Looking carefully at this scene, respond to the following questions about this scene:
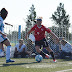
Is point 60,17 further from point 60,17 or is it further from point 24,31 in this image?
point 24,31

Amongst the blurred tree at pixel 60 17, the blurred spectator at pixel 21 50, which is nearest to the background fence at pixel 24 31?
the blurred spectator at pixel 21 50

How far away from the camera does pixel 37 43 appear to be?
8688mm

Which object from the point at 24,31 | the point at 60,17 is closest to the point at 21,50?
the point at 24,31

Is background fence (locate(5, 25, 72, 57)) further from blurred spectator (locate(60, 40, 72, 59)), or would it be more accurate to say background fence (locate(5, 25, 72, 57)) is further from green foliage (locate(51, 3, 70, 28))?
green foliage (locate(51, 3, 70, 28))

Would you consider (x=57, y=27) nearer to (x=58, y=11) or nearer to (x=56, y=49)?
(x=56, y=49)

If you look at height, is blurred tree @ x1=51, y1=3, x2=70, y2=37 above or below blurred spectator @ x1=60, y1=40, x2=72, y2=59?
above

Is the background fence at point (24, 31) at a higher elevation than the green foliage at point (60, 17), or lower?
lower

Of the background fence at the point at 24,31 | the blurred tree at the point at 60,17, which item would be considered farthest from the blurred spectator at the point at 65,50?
the blurred tree at the point at 60,17

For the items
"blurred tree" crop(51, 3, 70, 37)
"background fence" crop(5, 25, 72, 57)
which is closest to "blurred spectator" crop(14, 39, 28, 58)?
"background fence" crop(5, 25, 72, 57)

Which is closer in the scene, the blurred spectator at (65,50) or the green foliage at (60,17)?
the blurred spectator at (65,50)

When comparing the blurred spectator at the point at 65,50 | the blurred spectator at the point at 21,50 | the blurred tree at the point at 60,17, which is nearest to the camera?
the blurred spectator at the point at 65,50

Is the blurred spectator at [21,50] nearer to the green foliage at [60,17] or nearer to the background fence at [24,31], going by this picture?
the background fence at [24,31]

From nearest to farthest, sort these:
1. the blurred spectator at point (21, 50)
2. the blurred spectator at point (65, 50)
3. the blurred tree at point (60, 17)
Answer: the blurred spectator at point (65, 50), the blurred spectator at point (21, 50), the blurred tree at point (60, 17)

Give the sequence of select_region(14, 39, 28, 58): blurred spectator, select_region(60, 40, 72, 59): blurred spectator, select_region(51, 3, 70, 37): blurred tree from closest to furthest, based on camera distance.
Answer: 1. select_region(60, 40, 72, 59): blurred spectator
2. select_region(14, 39, 28, 58): blurred spectator
3. select_region(51, 3, 70, 37): blurred tree
